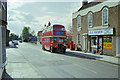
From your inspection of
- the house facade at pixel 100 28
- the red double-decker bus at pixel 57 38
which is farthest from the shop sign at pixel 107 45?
the red double-decker bus at pixel 57 38

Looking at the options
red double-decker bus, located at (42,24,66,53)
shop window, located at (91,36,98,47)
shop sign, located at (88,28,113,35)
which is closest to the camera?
shop sign, located at (88,28,113,35)

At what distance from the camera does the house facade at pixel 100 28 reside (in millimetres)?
15492

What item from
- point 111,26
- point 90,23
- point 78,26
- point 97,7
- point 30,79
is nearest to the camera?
point 30,79

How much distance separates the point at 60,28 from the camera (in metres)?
20.8

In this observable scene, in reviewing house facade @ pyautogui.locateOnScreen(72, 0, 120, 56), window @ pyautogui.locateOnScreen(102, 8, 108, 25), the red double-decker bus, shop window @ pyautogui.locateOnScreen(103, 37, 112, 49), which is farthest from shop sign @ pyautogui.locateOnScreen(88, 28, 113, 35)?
the red double-decker bus

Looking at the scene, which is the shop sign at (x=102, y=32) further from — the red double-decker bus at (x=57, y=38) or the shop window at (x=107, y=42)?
the red double-decker bus at (x=57, y=38)

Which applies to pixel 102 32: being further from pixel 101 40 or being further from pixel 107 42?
pixel 107 42

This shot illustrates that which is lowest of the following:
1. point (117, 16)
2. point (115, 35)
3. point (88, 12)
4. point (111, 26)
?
point (115, 35)

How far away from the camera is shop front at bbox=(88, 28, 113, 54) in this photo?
16.3 metres

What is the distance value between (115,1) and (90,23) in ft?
18.3

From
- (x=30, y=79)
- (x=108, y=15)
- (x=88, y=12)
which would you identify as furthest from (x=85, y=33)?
(x=30, y=79)

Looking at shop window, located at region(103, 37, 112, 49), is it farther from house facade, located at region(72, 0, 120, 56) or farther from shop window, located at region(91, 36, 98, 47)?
shop window, located at region(91, 36, 98, 47)

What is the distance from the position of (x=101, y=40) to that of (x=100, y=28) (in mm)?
A: 1820

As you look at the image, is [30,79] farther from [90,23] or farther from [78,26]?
[78,26]
